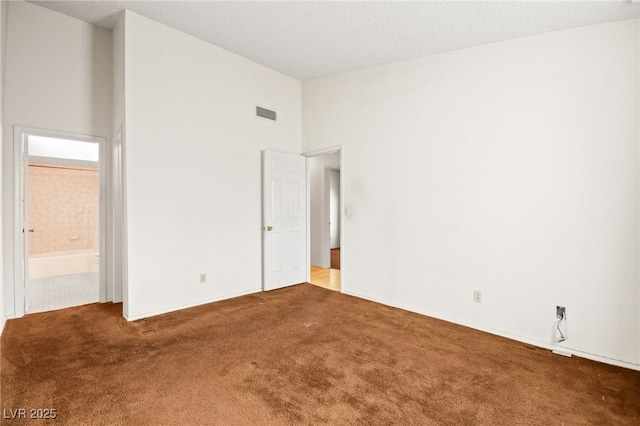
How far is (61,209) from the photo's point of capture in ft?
Answer: 24.9

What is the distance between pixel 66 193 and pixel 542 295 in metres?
9.54

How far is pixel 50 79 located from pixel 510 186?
4955 millimetres

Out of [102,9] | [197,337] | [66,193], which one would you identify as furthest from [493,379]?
[66,193]

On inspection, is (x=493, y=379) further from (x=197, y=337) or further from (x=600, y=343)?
(x=197, y=337)

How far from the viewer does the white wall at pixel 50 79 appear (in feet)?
10.6

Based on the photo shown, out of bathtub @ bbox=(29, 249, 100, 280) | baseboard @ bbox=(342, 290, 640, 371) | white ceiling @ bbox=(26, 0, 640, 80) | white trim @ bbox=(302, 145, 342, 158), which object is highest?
white ceiling @ bbox=(26, 0, 640, 80)

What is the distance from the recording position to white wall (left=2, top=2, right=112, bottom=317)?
3.22m

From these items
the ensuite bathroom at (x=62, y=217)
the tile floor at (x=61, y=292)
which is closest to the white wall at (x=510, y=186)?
the tile floor at (x=61, y=292)

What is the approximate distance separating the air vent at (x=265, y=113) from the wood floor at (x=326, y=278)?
263cm

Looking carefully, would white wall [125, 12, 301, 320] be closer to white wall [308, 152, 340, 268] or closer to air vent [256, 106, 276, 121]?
air vent [256, 106, 276, 121]

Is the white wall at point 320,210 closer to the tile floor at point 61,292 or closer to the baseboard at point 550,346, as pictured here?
the baseboard at point 550,346

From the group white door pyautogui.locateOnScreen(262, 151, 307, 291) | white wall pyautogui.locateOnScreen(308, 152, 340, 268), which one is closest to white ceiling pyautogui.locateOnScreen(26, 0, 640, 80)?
white door pyautogui.locateOnScreen(262, 151, 307, 291)

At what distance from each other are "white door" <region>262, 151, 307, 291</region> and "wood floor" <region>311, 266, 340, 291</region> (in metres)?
0.30

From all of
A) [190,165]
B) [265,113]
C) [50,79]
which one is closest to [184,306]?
[190,165]
